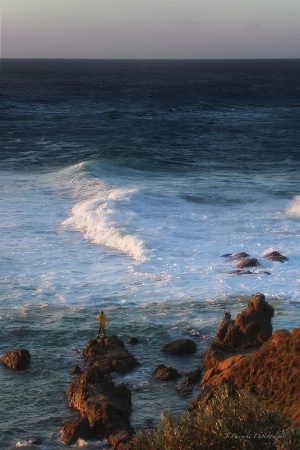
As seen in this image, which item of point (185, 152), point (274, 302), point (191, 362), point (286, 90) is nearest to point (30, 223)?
point (274, 302)

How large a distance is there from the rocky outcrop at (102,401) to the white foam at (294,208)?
22.4 meters

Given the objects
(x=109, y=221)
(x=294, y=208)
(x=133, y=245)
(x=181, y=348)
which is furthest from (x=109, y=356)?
(x=294, y=208)

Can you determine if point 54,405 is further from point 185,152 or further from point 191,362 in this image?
point 185,152

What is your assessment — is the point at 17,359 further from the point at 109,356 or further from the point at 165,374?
the point at 165,374

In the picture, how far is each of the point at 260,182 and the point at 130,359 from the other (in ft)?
111

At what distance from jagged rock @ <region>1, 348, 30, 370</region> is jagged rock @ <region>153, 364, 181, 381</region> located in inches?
161

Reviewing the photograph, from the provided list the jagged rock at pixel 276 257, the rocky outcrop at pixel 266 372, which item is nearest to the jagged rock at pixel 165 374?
the rocky outcrop at pixel 266 372

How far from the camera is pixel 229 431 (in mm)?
15398

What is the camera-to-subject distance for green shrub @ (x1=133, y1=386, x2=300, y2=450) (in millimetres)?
15250

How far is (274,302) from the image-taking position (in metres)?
30.8

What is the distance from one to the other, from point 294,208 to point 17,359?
25795mm

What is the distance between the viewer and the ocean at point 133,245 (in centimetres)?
2483

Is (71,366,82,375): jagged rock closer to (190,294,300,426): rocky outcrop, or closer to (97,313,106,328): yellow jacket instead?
(97,313,106,328): yellow jacket

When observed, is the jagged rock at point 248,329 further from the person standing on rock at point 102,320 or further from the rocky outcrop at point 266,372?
the person standing on rock at point 102,320
